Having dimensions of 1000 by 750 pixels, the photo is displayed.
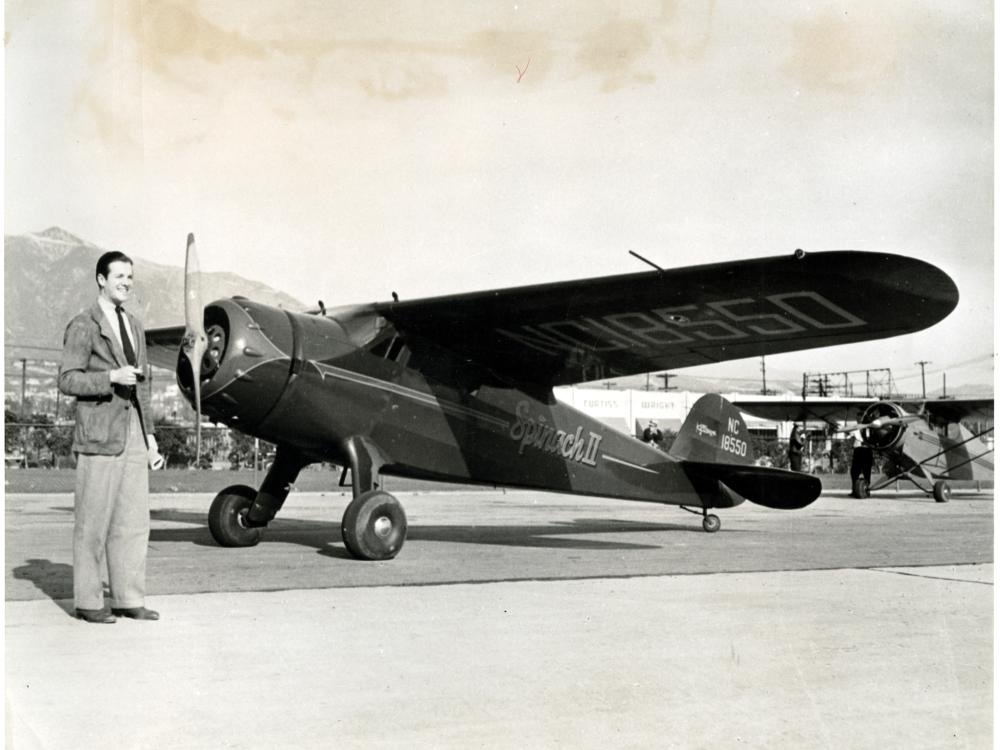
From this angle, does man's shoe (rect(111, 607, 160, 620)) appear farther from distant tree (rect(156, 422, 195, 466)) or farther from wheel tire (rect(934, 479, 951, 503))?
distant tree (rect(156, 422, 195, 466))

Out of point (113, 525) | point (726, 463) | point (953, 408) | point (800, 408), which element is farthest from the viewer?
point (800, 408)

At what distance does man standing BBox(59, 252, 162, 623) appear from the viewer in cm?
448

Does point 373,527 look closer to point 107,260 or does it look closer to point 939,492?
point 107,260

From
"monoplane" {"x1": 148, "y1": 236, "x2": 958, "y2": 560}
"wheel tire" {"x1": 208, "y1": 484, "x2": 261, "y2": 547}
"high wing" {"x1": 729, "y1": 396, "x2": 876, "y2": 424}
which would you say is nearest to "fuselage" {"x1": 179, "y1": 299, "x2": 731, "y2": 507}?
"monoplane" {"x1": 148, "y1": 236, "x2": 958, "y2": 560}

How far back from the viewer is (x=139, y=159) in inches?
177

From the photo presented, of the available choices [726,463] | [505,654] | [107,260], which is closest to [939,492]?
[726,463]

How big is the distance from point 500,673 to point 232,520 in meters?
5.44

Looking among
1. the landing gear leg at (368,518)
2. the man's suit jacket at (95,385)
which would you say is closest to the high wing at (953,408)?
the landing gear leg at (368,518)

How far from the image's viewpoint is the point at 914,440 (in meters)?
25.3

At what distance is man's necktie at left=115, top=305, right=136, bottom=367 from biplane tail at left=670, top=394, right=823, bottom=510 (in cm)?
790

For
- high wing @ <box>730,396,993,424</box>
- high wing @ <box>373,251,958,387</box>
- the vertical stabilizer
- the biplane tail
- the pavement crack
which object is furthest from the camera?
high wing @ <box>730,396,993,424</box>

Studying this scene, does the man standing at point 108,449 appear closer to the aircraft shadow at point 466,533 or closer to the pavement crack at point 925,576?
the aircraft shadow at point 466,533

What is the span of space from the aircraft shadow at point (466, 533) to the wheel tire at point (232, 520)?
23 cm

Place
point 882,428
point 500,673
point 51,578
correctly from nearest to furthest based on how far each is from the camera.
→ point 500,673 < point 51,578 < point 882,428
